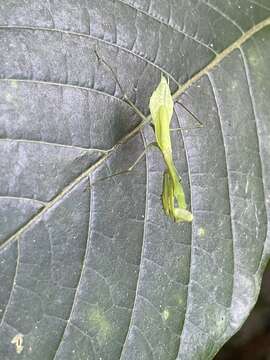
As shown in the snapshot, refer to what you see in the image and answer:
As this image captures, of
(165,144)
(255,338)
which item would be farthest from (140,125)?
(255,338)

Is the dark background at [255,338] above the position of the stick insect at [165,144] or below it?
below

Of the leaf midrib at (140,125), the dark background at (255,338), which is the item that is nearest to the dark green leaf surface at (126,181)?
the leaf midrib at (140,125)

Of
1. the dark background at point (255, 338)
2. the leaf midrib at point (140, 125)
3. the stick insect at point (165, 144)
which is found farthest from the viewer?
the dark background at point (255, 338)

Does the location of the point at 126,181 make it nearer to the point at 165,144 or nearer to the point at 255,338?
the point at 165,144

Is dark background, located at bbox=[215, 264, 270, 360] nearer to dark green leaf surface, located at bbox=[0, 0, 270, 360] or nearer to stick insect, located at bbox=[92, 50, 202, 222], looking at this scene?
dark green leaf surface, located at bbox=[0, 0, 270, 360]

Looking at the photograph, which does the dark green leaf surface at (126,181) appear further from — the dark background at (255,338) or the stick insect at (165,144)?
the dark background at (255,338)

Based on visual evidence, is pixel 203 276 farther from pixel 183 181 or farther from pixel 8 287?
pixel 8 287

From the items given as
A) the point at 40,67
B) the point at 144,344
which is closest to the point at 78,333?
the point at 144,344

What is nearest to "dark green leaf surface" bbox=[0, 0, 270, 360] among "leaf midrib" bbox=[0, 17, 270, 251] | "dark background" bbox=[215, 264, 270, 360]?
"leaf midrib" bbox=[0, 17, 270, 251]
